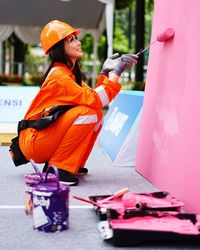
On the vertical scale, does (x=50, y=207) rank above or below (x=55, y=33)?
below

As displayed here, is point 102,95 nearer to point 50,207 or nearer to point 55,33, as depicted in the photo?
point 55,33

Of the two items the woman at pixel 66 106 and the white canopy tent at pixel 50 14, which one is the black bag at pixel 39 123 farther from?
the white canopy tent at pixel 50 14

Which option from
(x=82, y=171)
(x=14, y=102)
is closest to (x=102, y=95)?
(x=82, y=171)

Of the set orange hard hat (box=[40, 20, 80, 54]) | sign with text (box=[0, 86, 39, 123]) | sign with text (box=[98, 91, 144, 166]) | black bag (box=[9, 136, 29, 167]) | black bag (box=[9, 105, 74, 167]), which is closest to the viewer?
black bag (box=[9, 105, 74, 167])

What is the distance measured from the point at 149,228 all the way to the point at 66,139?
5.36ft

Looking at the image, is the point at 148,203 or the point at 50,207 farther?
the point at 148,203

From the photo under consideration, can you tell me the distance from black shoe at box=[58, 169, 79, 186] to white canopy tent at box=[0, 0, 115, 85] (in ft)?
37.2

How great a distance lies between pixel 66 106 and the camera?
4.34m

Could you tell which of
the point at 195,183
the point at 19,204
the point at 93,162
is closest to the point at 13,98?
the point at 93,162

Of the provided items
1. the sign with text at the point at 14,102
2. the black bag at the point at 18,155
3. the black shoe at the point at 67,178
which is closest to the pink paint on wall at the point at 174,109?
the black shoe at the point at 67,178

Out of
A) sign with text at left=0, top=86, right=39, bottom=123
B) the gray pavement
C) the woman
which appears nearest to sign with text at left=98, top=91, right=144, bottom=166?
the gray pavement

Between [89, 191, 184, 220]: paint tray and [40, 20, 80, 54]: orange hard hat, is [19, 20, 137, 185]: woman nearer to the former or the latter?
[40, 20, 80, 54]: orange hard hat

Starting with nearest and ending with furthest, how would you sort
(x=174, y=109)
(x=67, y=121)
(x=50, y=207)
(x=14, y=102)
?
1. (x=50, y=207)
2. (x=174, y=109)
3. (x=67, y=121)
4. (x=14, y=102)

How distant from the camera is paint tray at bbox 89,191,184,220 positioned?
3205 millimetres
